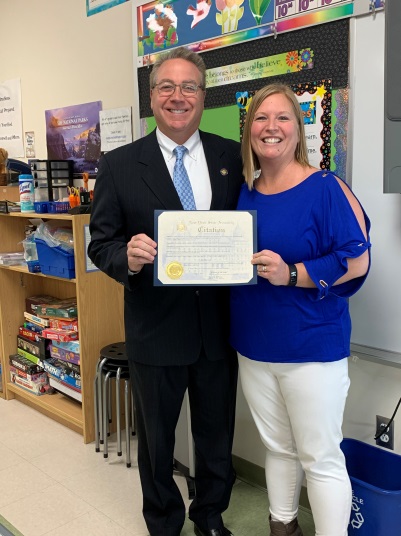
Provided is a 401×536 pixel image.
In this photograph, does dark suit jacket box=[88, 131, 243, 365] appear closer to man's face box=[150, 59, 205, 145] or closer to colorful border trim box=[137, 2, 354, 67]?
man's face box=[150, 59, 205, 145]

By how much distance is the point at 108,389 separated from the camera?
256 centimetres

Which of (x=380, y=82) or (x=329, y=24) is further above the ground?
(x=329, y=24)

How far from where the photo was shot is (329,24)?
69.8 inches

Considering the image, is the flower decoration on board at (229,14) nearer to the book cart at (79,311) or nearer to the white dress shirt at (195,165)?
the white dress shirt at (195,165)

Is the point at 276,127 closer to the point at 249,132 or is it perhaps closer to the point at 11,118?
the point at 249,132

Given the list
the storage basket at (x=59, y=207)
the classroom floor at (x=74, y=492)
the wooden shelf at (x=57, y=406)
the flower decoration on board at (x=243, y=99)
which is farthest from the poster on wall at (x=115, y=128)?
the classroom floor at (x=74, y=492)

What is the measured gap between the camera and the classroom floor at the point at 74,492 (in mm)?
2074

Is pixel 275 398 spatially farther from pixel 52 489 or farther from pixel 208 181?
pixel 52 489

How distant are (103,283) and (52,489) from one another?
3.32 feet

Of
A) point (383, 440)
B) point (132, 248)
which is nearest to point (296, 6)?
point (132, 248)

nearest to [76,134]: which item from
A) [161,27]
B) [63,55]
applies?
→ [63,55]

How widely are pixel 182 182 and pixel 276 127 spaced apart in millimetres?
355

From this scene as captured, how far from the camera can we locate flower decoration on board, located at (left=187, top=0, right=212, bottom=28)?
7.15ft

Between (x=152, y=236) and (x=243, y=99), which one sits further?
(x=243, y=99)
